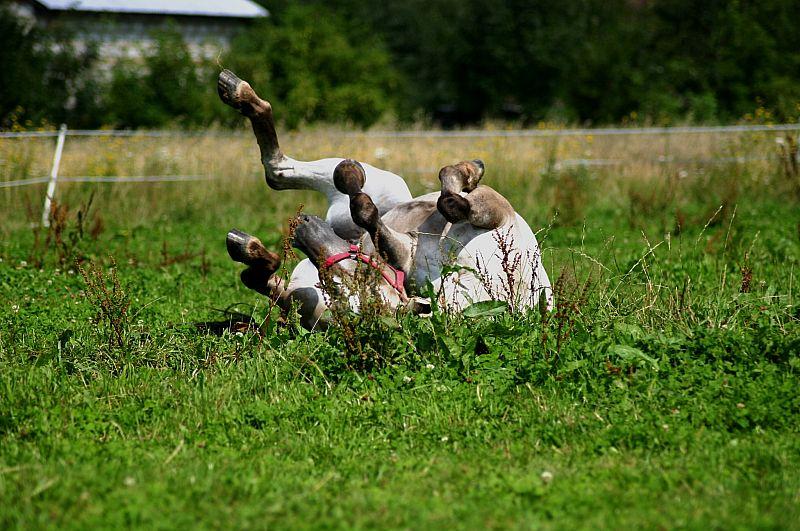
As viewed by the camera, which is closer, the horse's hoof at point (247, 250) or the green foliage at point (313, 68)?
the horse's hoof at point (247, 250)

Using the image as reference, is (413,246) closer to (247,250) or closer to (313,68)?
(247,250)

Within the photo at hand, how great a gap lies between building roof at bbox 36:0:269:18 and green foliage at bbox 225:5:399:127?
1.41m

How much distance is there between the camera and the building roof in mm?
29547

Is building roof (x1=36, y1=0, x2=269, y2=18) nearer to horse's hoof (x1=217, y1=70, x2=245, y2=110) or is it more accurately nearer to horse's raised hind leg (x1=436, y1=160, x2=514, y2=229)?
horse's hoof (x1=217, y1=70, x2=245, y2=110)

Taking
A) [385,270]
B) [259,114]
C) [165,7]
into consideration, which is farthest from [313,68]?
[385,270]

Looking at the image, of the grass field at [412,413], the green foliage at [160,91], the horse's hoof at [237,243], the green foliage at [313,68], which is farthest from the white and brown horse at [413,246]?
the green foliage at [313,68]

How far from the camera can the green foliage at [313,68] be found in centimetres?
2791

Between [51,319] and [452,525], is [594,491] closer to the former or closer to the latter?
[452,525]

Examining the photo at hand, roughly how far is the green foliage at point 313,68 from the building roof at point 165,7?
4.62 feet

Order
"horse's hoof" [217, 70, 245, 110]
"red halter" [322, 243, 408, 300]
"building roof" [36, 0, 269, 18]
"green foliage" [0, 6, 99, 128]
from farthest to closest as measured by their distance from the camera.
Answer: "building roof" [36, 0, 269, 18]
"green foliage" [0, 6, 99, 128]
"horse's hoof" [217, 70, 245, 110]
"red halter" [322, 243, 408, 300]

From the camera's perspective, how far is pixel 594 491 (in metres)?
3.52

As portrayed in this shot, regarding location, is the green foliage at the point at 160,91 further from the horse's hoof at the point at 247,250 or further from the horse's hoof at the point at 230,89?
the horse's hoof at the point at 247,250

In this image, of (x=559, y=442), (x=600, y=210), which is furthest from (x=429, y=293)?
(x=600, y=210)

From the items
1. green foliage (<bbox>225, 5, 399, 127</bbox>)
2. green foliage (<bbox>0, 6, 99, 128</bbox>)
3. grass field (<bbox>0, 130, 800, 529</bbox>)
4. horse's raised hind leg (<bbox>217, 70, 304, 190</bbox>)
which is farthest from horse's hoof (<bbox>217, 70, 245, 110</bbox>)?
green foliage (<bbox>225, 5, 399, 127</bbox>)
